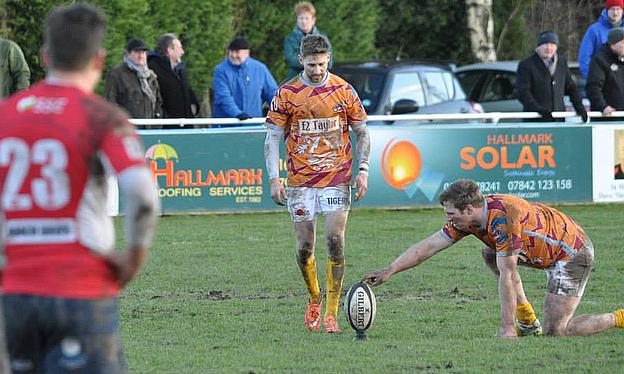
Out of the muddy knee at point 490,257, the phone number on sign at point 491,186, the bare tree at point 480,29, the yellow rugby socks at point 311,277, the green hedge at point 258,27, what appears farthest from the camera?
the bare tree at point 480,29

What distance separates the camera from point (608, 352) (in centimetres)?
780

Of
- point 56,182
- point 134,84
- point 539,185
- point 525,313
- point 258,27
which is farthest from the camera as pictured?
point 258,27

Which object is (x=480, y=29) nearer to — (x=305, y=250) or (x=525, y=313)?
(x=305, y=250)

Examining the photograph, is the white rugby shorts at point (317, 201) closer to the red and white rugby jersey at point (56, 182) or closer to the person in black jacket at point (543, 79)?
the red and white rugby jersey at point (56, 182)

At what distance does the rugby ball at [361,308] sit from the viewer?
27.2 feet

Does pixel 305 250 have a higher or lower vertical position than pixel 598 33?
lower

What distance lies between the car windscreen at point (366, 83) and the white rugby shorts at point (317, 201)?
1104 centimetres

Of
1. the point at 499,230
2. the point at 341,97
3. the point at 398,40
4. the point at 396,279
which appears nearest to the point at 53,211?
the point at 499,230

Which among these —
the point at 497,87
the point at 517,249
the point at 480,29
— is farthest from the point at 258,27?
the point at 517,249

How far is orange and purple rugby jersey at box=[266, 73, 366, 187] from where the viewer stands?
904 cm

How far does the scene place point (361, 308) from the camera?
8.32m

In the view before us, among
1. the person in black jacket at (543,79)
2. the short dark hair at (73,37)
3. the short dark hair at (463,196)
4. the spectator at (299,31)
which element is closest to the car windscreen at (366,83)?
the spectator at (299,31)

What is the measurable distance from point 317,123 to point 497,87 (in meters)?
13.3

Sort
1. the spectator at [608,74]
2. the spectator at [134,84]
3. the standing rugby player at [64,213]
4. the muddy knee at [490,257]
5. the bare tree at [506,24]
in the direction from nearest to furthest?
1. the standing rugby player at [64,213]
2. the muddy knee at [490,257]
3. the spectator at [134,84]
4. the spectator at [608,74]
5. the bare tree at [506,24]
